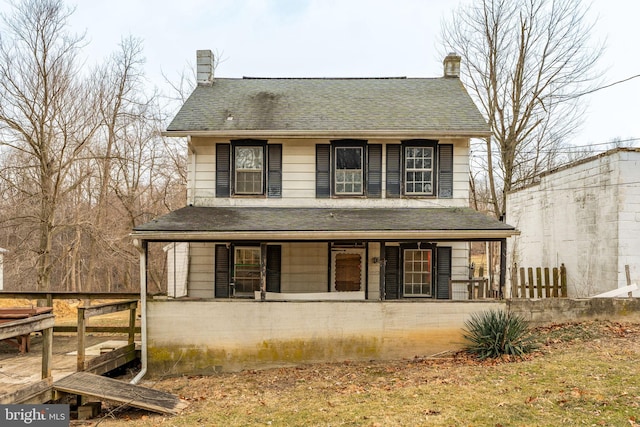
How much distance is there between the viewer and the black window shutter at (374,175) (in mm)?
12039

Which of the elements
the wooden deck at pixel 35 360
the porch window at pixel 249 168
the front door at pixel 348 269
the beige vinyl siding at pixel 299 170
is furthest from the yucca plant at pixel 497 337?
the wooden deck at pixel 35 360

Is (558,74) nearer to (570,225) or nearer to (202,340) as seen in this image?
(570,225)

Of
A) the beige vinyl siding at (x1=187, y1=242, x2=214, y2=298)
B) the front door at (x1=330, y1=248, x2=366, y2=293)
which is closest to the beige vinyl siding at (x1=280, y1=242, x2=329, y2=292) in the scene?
the front door at (x1=330, y1=248, x2=366, y2=293)

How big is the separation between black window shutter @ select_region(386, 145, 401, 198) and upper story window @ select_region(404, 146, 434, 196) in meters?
0.23

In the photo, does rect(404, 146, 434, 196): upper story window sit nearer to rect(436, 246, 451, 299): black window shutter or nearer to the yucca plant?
rect(436, 246, 451, 299): black window shutter

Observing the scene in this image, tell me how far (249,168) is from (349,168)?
281cm

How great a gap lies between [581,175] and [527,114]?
720cm

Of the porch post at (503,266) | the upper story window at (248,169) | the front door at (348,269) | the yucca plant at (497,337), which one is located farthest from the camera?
the upper story window at (248,169)

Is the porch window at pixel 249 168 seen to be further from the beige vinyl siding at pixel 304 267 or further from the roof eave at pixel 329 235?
the roof eave at pixel 329 235

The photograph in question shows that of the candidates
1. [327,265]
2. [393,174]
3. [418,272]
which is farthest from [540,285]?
[327,265]

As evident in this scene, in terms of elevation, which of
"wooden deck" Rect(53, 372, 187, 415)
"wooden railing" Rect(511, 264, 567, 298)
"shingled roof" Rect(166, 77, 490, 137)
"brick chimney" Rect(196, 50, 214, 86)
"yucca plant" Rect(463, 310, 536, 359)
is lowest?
"wooden deck" Rect(53, 372, 187, 415)

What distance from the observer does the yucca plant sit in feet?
29.6

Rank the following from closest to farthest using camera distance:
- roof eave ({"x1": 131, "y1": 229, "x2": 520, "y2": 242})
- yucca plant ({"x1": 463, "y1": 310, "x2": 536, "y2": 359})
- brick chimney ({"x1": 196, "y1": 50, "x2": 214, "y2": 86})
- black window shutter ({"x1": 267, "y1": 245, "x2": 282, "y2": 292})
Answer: yucca plant ({"x1": 463, "y1": 310, "x2": 536, "y2": 359}) < roof eave ({"x1": 131, "y1": 229, "x2": 520, "y2": 242}) < black window shutter ({"x1": 267, "y1": 245, "x2": 282, "y2": 292}) < brick chimney ({"x1": 196, "y1": 50, "x2": 214, "y2": 86})

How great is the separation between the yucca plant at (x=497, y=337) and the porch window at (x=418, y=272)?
7.41ft
